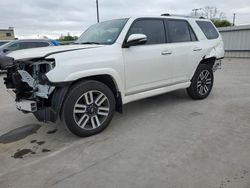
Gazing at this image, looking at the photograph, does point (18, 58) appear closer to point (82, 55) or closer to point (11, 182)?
point (82, 55)

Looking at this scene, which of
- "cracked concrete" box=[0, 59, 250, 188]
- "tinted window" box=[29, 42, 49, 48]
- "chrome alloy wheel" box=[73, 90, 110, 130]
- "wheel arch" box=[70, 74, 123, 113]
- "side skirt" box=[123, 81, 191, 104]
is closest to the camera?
"cracked concrete" box=[0, 59, 250, 188]

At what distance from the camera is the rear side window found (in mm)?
5247

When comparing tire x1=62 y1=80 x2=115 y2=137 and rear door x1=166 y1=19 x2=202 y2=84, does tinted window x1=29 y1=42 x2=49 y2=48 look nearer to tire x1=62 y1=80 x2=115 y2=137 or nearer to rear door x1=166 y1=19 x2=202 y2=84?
rear door x1=166 y1=19 x2=202 y2=84

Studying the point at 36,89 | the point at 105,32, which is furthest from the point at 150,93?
Result: the point at 36,89

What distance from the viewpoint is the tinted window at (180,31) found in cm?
455

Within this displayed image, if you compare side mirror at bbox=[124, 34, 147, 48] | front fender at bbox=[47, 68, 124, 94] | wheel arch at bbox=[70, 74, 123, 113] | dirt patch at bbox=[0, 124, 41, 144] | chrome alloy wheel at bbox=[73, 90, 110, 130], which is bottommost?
dirt patch at bbox=[0, 124, 41, 144]

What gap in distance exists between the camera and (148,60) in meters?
4.02

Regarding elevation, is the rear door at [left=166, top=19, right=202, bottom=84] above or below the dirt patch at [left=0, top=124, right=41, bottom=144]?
above

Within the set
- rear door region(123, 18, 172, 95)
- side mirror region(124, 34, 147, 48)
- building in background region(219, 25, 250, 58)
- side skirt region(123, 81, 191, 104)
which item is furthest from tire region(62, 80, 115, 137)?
building in background region(219, 25, 250, 58)

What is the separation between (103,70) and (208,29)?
326cm

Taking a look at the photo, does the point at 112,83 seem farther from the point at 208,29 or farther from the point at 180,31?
the point at 208,29

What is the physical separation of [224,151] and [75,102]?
2106 millimetres

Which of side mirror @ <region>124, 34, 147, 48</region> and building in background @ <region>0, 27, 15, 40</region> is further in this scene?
building in background @ <region>0, 27, 15, 40</region>

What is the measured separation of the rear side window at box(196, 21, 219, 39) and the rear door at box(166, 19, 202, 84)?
438mm
